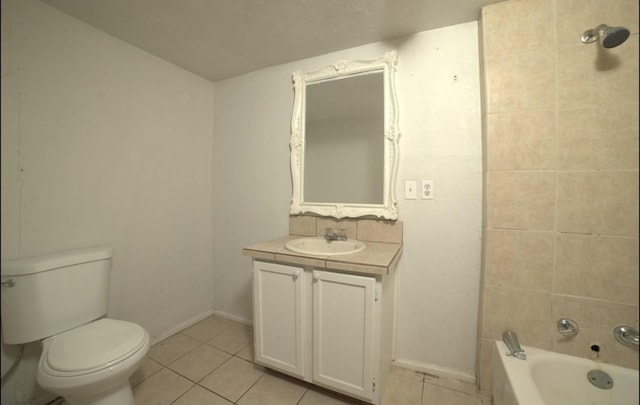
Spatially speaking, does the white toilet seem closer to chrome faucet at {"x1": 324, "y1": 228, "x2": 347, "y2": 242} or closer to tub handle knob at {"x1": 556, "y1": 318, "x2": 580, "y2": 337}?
chrome faucet at {"x1": 324, "y1": 228, "x2": 347, "y2": 242}

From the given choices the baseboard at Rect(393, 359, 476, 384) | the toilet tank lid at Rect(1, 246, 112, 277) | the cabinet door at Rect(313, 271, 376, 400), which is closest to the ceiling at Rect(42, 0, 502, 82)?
the toilet tank lid at Rect(1, 246, 112, 277)

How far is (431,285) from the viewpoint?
4.66ft

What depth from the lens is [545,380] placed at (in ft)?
3.37

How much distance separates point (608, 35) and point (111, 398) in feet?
7.26

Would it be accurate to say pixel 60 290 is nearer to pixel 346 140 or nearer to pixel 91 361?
pixel 91 361

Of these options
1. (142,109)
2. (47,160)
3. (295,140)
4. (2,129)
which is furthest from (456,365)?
(142,109)

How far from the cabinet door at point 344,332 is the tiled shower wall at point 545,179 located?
0.64m

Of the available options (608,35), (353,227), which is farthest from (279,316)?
(608,35)

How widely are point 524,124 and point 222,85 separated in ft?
6.99

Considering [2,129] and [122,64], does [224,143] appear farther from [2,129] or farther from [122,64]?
[2,129]

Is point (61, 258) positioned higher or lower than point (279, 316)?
higher

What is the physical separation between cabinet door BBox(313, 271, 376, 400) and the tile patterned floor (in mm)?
182

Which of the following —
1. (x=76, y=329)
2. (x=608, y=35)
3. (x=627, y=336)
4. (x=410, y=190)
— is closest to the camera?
(x=627, y=336)

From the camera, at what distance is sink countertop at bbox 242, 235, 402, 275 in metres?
1.07
